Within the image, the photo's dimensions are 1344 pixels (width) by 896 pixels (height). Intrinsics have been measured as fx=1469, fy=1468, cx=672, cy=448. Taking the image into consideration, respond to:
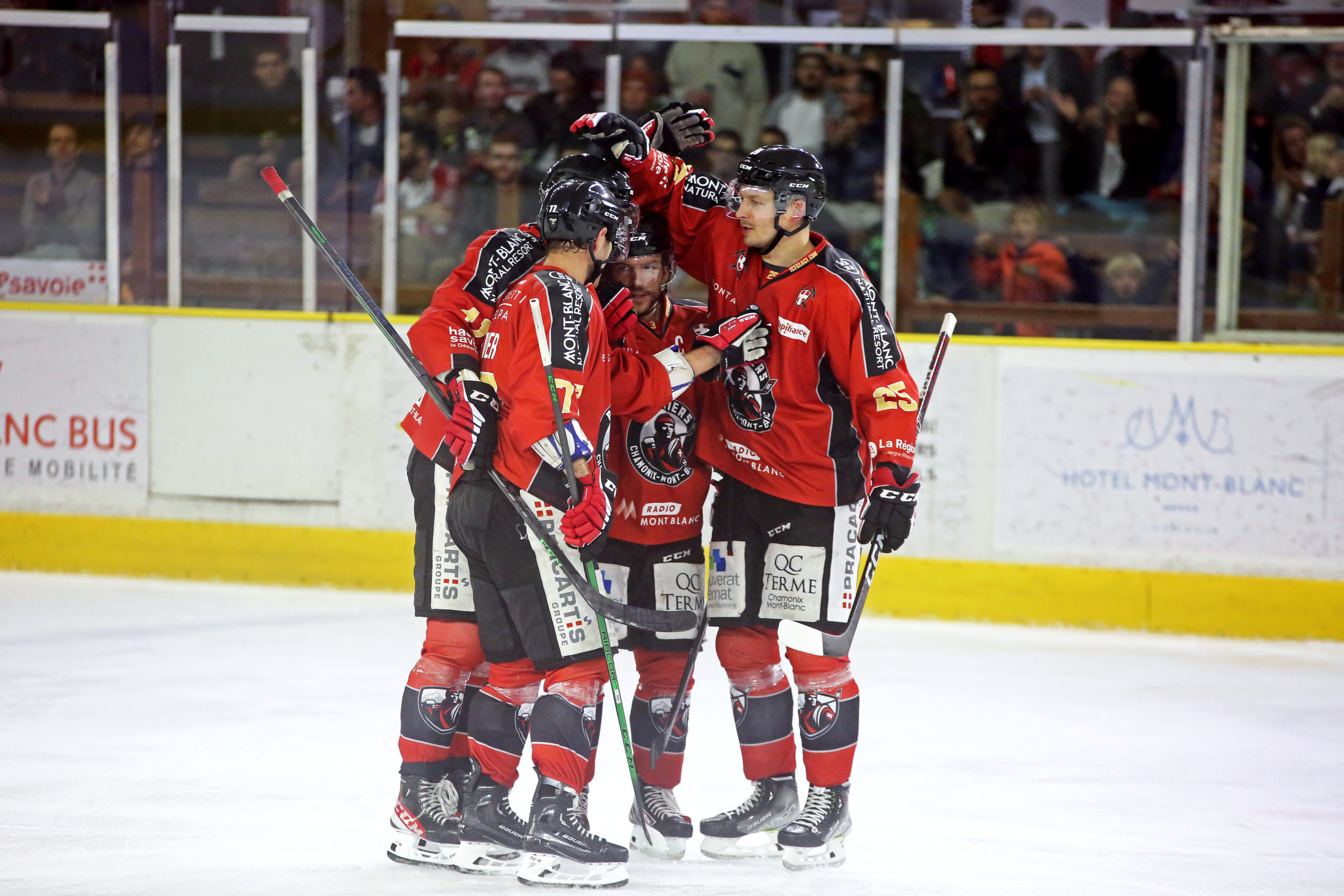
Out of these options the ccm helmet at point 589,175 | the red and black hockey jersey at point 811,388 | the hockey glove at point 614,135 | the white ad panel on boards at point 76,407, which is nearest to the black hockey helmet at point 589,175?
the ccm helmet at point 589,175

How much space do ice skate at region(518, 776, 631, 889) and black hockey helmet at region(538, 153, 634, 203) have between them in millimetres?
1134

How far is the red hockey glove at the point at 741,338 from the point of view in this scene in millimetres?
2979

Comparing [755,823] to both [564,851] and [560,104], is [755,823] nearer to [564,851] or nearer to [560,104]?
[564,851]

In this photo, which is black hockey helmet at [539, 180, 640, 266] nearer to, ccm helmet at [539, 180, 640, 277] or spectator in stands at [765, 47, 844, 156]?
ccm helmet at [539, 180, 640, 277]

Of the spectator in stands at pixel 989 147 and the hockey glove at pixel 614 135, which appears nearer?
the hockey glove at pixel 614 135

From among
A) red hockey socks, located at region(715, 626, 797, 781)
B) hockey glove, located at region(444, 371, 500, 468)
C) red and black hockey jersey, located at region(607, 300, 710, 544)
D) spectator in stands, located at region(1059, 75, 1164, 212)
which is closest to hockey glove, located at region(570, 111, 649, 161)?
red and black hockey jersey, located at region(607, 300, 710, 544)

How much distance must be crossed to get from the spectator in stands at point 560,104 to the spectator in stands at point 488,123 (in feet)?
0.17

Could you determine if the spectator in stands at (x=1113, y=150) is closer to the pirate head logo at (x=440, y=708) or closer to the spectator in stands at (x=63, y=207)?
the pirate head logo at (x=440, y=708)

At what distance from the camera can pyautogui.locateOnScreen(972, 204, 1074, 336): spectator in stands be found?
552cm

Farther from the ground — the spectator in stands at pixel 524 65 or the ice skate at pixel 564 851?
the spectator in stands at pixel 524 65

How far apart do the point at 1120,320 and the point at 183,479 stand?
3633 mm

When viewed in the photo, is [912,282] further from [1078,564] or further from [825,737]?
[825,737]

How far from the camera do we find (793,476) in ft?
9.96

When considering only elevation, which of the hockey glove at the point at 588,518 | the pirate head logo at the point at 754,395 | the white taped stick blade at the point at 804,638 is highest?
the pirate head logo at the point at 754,395
